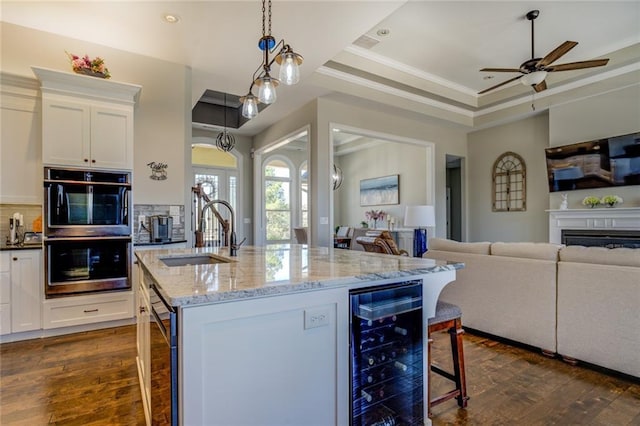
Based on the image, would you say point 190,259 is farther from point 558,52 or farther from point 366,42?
point 558,52

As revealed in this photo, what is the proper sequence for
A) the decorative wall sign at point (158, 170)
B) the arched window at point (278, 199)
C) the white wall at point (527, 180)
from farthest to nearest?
the arched window at point (278, 199)
the white wall at point (527, 180)
the decorative wall sign at point (158, 170)

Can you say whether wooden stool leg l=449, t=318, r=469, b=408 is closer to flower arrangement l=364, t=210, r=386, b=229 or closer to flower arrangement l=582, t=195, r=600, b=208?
flower arrangement l=582, t=195, r=600, b=208

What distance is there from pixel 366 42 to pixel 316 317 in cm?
423

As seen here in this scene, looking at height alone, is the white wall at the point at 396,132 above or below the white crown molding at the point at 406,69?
below

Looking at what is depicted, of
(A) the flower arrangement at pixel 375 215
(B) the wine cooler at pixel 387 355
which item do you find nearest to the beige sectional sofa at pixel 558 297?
(B) the wine cooler at pixel 387 355

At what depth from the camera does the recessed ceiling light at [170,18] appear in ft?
10.4

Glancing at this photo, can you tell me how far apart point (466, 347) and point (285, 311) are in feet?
7.74

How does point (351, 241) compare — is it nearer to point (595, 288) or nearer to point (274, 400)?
point (595, 288)

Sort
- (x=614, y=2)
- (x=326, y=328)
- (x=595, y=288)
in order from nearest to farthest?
1. (x=326, y=328)
2. (x=595, y=288)
3. (x=614, y=2)

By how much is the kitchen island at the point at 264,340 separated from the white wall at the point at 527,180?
5631 millimetres

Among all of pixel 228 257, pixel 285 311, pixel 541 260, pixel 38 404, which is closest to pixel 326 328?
pixel 285 311

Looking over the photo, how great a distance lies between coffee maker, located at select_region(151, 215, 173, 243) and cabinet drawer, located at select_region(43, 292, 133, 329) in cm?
67

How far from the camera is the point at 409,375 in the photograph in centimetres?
163

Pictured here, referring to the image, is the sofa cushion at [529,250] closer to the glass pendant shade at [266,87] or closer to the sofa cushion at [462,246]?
the sofa cushion at [462,246]
